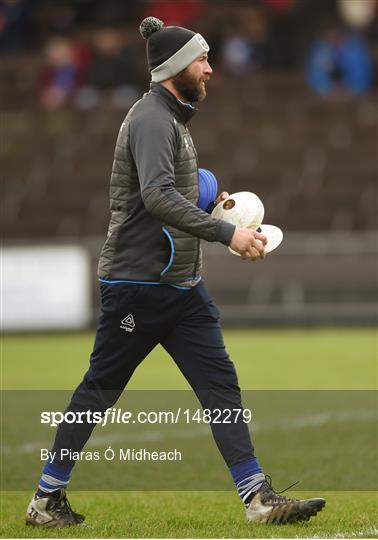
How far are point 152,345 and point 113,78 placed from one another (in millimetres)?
14891

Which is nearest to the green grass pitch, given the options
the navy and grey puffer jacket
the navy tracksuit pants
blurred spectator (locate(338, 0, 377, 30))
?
the navy tracksuit pants

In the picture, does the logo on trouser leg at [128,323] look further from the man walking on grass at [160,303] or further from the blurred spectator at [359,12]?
the blurred spectator at [359,12]

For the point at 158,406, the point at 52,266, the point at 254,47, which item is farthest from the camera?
the point at 254,47

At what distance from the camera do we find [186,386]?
1072 cm

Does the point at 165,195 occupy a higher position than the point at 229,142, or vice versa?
the point at 165,195

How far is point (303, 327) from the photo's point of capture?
16.3 metres

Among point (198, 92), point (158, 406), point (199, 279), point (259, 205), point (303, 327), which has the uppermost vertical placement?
point (198, 92)

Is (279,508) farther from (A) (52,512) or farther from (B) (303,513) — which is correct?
(A) (52,512)

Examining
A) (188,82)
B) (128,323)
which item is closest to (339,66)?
(188,82)

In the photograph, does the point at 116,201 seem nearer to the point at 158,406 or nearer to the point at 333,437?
the point at 333,437

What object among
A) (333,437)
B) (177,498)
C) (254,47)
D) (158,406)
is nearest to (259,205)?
(177,498)

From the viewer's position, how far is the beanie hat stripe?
5844 millimetres

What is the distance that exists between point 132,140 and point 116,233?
1.34ft

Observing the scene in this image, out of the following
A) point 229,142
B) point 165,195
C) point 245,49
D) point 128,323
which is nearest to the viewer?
point 165,195
